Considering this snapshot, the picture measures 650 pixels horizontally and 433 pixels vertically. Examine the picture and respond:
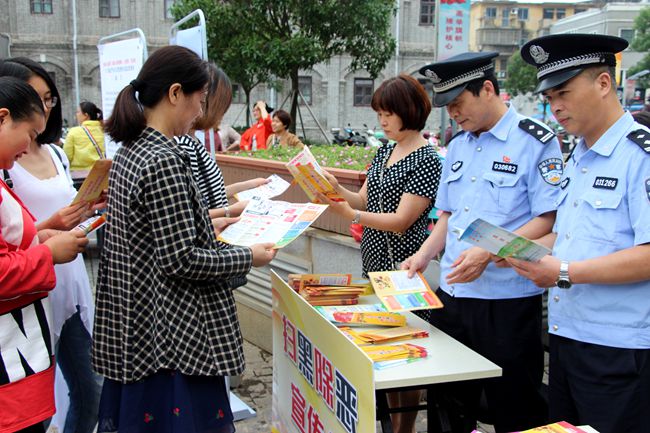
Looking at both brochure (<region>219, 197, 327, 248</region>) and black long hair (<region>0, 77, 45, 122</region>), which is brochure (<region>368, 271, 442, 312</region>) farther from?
black long hair (<region>0, 77, 45, 122</region>)

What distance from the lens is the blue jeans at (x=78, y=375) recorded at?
2.63 m

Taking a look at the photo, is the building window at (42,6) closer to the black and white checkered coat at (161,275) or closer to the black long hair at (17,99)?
the black long hair at (17,99)

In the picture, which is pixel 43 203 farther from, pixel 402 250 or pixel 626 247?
pixel 626 247

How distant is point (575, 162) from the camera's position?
6.70 ft

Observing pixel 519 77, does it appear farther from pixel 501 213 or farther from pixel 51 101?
pixel 51 101

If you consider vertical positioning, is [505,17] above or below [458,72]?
above

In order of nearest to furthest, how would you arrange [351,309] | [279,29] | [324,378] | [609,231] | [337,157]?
[609,231] < [324,378] < [351,309] < [337,157] < [279,29]

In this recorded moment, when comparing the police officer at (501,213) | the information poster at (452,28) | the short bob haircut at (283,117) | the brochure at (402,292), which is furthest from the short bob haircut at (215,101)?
the short bob haircut at (283,117)

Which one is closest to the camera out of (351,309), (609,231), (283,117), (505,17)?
(609,231)

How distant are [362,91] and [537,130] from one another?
2635cm

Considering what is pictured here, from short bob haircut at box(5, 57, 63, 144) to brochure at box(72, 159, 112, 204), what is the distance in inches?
19.3

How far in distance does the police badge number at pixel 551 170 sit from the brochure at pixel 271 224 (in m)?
0.80

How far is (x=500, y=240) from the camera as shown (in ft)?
5.70

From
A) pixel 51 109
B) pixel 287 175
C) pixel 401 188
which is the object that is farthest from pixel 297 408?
pixel 287 175
